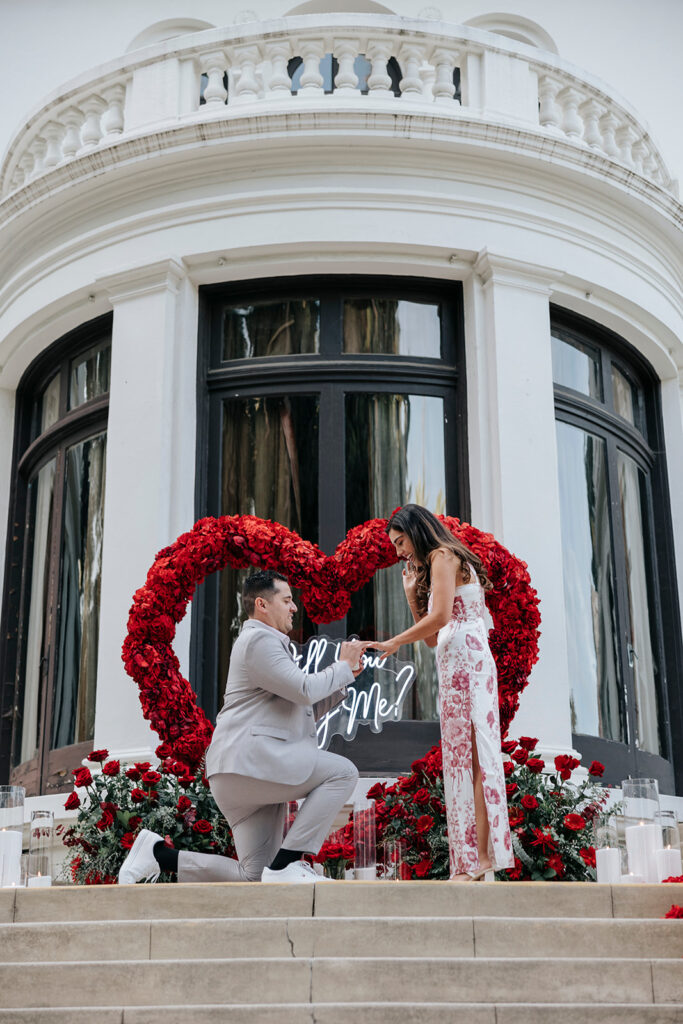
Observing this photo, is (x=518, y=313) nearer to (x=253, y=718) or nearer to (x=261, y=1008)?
(x=253, y=718)

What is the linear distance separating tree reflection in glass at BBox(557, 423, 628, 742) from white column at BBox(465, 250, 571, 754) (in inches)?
25.6

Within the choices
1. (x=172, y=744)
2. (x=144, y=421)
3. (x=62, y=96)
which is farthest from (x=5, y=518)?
(x=172, y=744)

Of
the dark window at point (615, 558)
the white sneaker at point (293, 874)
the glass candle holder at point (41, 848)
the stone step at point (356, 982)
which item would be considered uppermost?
the dark window at point (615, 558)

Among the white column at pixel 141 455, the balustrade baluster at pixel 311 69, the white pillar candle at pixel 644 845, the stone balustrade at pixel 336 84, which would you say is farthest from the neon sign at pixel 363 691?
the balustrade baluster at pixel 311 69

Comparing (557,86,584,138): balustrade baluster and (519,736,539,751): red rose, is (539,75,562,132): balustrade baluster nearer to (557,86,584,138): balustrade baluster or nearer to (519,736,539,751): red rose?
(557,86,584,138): balustrade baluster

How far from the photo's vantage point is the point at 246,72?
11.7m

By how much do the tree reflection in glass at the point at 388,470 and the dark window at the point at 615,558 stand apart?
117cm

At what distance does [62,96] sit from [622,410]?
232 inches

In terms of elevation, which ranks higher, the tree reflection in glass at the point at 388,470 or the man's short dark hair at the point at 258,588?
the tree reflection in glass at the point at 388,470

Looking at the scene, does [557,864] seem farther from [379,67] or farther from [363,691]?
[379,67]

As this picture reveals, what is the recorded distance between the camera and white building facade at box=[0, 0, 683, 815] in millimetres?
10969

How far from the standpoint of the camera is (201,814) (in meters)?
8.55

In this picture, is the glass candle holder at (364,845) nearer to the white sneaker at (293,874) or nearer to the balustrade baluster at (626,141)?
the white sneaker at (293,874)

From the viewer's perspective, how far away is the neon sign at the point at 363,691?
10188 mm
